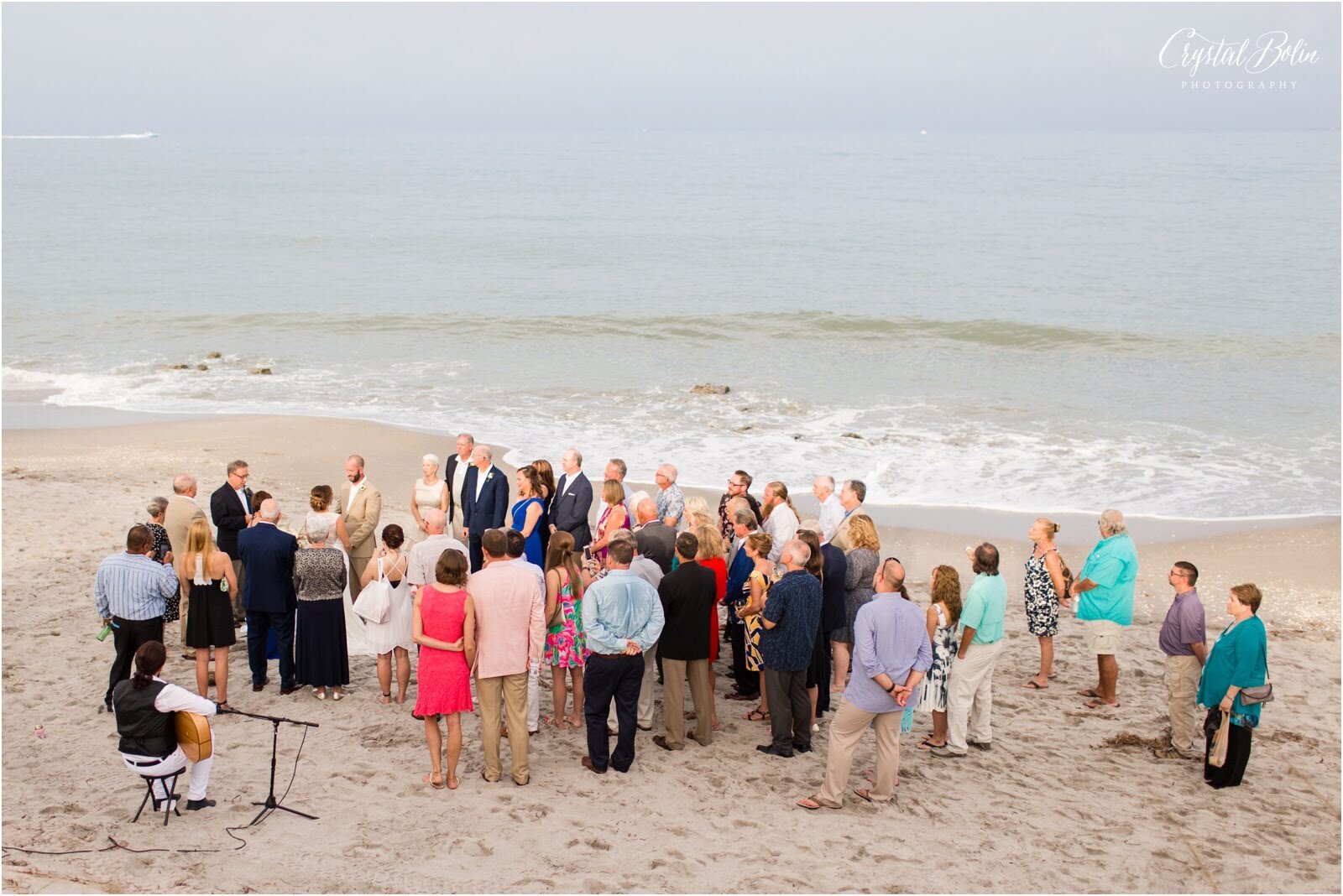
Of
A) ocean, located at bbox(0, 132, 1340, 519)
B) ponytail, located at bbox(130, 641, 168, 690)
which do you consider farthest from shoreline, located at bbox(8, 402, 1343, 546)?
ponytail, located at bbox(130, 641, 168, 690)

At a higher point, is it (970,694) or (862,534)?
(862,534)

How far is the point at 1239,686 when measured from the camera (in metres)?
6.77

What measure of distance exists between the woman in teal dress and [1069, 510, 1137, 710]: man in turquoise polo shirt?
43.7 inches

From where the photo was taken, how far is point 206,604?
760 cm

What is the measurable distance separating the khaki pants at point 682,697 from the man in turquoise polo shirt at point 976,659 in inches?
64.1

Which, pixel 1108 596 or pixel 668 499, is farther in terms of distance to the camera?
pixel 668 499

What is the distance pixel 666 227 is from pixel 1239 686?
166 feet

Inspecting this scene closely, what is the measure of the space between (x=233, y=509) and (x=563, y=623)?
3.08 m

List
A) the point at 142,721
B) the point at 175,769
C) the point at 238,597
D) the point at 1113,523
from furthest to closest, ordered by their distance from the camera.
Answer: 1. the point at 238,597
2. the point at 1113,523
3. the point at 175,769
4. the point at 142,721

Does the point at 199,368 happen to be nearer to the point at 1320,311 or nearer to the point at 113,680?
the point at 113,680

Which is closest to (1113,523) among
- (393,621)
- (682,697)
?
(682,697)

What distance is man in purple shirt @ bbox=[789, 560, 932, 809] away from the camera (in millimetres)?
6328

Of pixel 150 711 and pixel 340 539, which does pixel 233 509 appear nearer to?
pixel 340 539

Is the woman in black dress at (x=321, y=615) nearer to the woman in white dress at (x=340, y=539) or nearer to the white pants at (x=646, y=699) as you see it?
the woman in white dress at (x=340, y=539)
